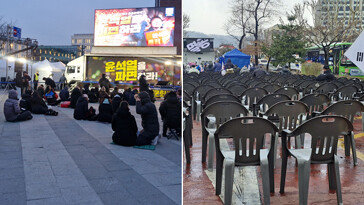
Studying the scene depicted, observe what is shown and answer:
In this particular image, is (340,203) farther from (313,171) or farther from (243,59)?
(243,59)

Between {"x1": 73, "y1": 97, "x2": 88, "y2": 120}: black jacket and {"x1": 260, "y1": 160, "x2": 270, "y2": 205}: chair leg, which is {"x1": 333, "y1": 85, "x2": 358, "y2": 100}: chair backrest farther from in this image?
{"x1": 73, "y1": 97, "x2": 88, "y2": 120}: black jacket

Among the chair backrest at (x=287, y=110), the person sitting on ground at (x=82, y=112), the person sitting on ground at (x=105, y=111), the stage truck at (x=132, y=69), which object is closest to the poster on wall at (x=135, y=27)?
the stage truck at (x=132, y=69)

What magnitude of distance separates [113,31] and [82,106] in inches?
788

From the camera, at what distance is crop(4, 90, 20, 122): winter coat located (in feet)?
36.8

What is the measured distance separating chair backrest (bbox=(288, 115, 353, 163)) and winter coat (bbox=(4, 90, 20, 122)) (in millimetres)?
9626

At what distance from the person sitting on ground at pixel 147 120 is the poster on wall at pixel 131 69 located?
16691 millimetres

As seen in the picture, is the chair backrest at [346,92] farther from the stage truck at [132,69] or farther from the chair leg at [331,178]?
the stage truck at [132,69]

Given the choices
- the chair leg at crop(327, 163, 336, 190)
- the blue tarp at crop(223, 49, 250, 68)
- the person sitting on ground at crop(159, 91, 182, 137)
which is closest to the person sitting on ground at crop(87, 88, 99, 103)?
the blue tarp at crop(223, 49, 250, 68)

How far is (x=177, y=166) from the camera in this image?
6.38 metres

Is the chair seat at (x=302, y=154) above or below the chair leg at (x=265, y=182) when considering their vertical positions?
above

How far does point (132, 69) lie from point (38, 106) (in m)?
12.2

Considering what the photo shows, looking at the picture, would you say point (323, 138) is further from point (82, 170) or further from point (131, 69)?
point (131, 69)

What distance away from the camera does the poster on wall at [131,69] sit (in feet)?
81.6

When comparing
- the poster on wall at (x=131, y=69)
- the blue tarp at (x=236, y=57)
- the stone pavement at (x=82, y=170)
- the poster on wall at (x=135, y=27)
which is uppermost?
the poster on wall at (x=135, y=27)
